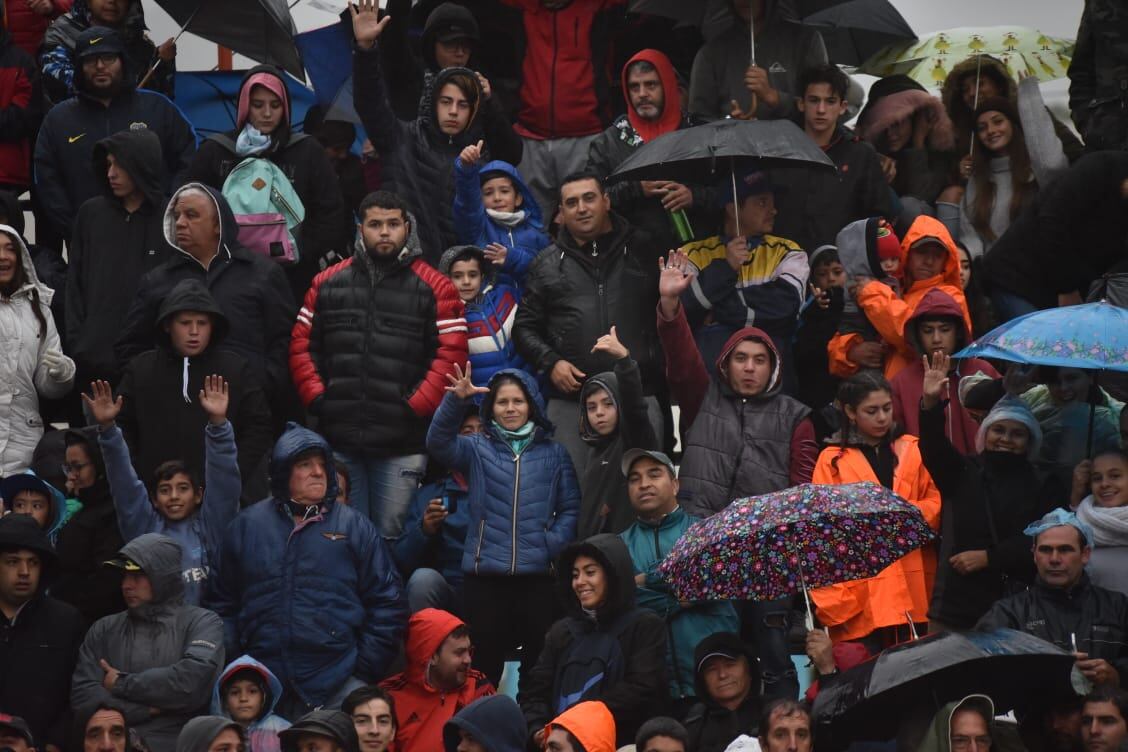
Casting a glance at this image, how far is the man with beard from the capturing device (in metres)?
13.6

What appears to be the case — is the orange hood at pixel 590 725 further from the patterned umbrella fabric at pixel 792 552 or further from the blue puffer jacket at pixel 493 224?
the blue puffer jacket at pixel 493 224

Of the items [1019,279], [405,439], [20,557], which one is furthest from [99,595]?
[1019,279]

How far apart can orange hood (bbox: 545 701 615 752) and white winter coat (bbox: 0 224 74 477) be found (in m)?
3.72

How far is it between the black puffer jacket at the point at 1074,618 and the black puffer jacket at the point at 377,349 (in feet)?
11.2

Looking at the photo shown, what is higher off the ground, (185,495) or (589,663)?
(185,495)

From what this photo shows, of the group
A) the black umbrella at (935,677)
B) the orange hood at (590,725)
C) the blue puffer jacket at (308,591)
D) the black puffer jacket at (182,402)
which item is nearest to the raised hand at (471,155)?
the black puffer jacket at (182,402)

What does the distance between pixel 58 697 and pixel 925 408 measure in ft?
14.3

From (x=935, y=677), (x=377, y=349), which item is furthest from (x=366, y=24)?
(x=935, y=677)

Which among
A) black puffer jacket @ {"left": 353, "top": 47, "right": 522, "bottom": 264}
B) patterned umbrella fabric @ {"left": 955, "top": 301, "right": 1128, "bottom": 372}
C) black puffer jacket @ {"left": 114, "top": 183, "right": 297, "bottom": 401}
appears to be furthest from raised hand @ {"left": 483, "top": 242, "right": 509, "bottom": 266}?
patterned umbrella fabric @ {"left": 955, "top": 301, "right": 1128, "bottom": 372}

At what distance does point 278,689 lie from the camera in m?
11.1

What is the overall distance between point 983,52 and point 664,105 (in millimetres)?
2422

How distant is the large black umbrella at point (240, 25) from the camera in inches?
575

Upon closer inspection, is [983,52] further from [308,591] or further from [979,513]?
[308,591]

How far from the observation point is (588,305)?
12898 millimetres
